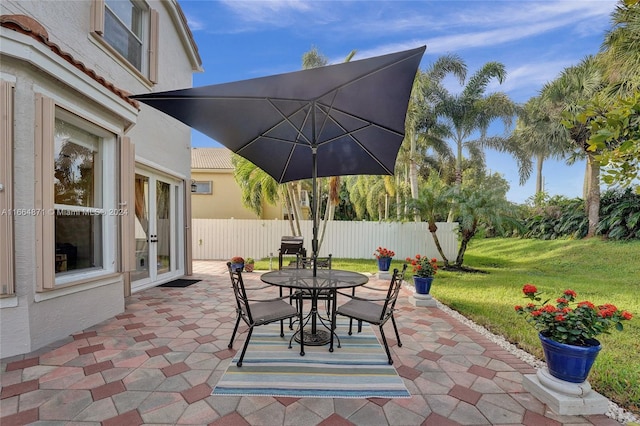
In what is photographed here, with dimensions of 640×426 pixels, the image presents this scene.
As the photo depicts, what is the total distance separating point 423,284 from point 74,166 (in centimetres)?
556

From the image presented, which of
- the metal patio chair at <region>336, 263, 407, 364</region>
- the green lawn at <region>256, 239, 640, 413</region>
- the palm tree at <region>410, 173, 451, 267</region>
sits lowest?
the green lawn at <region>256, 239, 640, 413</region>

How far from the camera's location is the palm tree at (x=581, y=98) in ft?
38.3

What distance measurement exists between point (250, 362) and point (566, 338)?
110 inches

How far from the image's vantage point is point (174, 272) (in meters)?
7.21

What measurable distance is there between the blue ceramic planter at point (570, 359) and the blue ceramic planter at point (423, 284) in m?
2.63

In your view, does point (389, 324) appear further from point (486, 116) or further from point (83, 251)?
point (486, 116)

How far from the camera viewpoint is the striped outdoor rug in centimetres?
248

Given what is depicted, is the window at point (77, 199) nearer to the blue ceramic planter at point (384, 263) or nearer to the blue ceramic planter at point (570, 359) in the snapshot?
the blue ceramic planter at point (570, 359)

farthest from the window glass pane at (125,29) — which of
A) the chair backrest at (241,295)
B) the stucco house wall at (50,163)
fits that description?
the chair backrest at (241,295)

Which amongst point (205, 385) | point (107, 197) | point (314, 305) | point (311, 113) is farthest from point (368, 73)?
point (107, 197)

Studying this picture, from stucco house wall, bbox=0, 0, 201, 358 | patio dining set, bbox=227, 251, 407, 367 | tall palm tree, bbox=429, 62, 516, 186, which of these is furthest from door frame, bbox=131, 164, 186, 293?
tall palm tree, bbox=429, 62, 516, 186

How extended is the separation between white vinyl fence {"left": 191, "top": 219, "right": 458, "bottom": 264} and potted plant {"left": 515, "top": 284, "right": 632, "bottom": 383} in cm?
938

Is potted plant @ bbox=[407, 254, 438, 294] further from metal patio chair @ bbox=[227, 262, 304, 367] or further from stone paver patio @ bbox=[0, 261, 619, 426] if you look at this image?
metal patio chair @ bbox=[227, 262, 304, 367]

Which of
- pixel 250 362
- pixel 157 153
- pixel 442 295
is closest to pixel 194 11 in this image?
pixel 157 153
